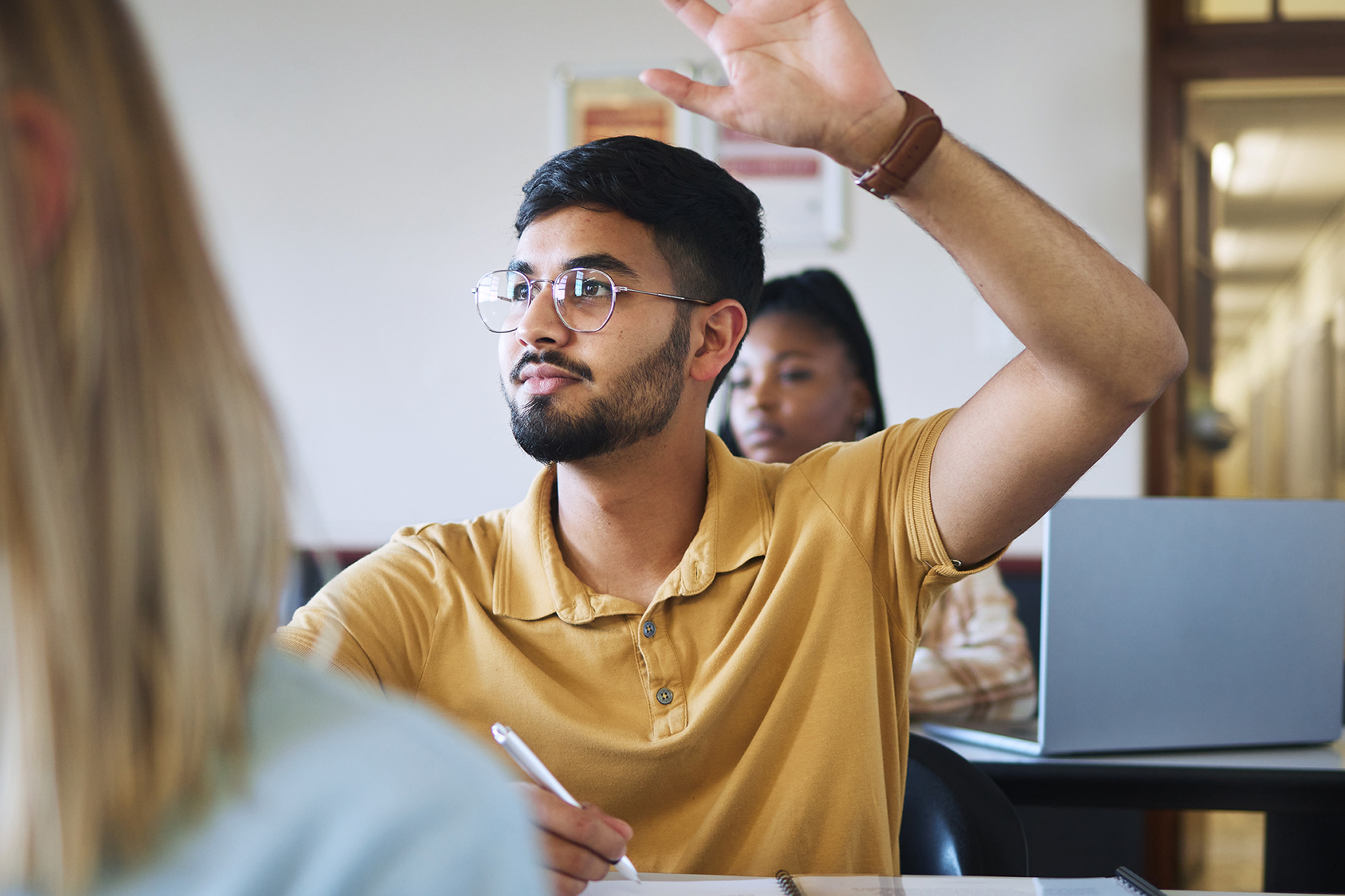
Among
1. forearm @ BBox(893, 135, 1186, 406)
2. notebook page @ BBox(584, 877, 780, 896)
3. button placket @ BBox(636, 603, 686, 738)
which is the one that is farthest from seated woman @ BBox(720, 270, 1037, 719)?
notebook page @ BBox(584, 877, 780, 896)

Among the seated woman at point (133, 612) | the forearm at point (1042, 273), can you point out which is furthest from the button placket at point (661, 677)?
the seated woman at point (133, 612)

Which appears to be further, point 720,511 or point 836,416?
point 836,416

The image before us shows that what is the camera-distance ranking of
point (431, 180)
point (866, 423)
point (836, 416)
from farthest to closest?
1. point (431, 180)
2. point (866, 423)
3. point (836, 416)

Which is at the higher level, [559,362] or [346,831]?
[559,362]

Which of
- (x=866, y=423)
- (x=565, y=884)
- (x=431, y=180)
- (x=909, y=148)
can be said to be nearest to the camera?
(x=565, y=884)

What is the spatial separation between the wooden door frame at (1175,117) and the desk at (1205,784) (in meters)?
1.56

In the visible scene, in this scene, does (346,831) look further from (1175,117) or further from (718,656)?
(1175,117)

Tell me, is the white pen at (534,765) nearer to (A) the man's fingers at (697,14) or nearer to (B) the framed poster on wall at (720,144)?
(A) the man's fingers at (697,14)

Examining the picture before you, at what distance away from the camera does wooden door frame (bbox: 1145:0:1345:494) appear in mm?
2908

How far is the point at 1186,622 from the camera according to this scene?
1.44 m

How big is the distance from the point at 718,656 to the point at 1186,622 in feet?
2.26

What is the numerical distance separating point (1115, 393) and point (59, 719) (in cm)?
95

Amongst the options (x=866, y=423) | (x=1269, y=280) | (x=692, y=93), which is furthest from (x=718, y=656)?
(x=1269, y=280)

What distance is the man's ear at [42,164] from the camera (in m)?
0.39
